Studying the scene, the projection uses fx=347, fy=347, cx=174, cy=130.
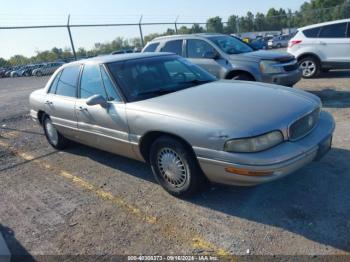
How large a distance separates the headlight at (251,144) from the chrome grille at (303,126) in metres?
0.29

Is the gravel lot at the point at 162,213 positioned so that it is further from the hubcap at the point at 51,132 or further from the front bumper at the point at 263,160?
the hubcap at the point at 51,132

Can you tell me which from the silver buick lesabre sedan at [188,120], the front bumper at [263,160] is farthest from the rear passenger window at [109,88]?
the front bumper at [263,160]

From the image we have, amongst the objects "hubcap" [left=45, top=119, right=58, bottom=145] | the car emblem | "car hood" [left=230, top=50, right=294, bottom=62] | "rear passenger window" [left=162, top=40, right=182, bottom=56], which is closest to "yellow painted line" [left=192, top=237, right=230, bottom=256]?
the car emblem

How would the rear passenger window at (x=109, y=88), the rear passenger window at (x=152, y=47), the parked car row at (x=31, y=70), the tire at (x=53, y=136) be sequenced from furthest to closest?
the parked car row at (x=31, y=70) → the rear passenger window at (x=152, y=47) → the tire at (x=53, y=136) → the rear passenger window at (x=109, y=88)

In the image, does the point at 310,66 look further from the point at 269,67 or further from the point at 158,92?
Result: the point at 158,92

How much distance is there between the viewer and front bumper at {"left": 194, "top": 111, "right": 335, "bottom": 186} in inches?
124

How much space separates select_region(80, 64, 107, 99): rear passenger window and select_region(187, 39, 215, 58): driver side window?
3847 mm

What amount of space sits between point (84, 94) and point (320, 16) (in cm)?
2518

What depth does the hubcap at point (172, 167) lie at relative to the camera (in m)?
3.76

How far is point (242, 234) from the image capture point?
10.5 ft

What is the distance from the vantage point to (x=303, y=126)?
11.8ft

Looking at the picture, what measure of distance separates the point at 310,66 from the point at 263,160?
8497mm

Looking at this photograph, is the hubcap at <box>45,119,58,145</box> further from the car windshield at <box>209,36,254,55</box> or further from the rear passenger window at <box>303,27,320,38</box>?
the rear passenger window at <box>303,27,320,38</box>

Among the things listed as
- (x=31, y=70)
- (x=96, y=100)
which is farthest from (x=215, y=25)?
(x=96, y=100)
